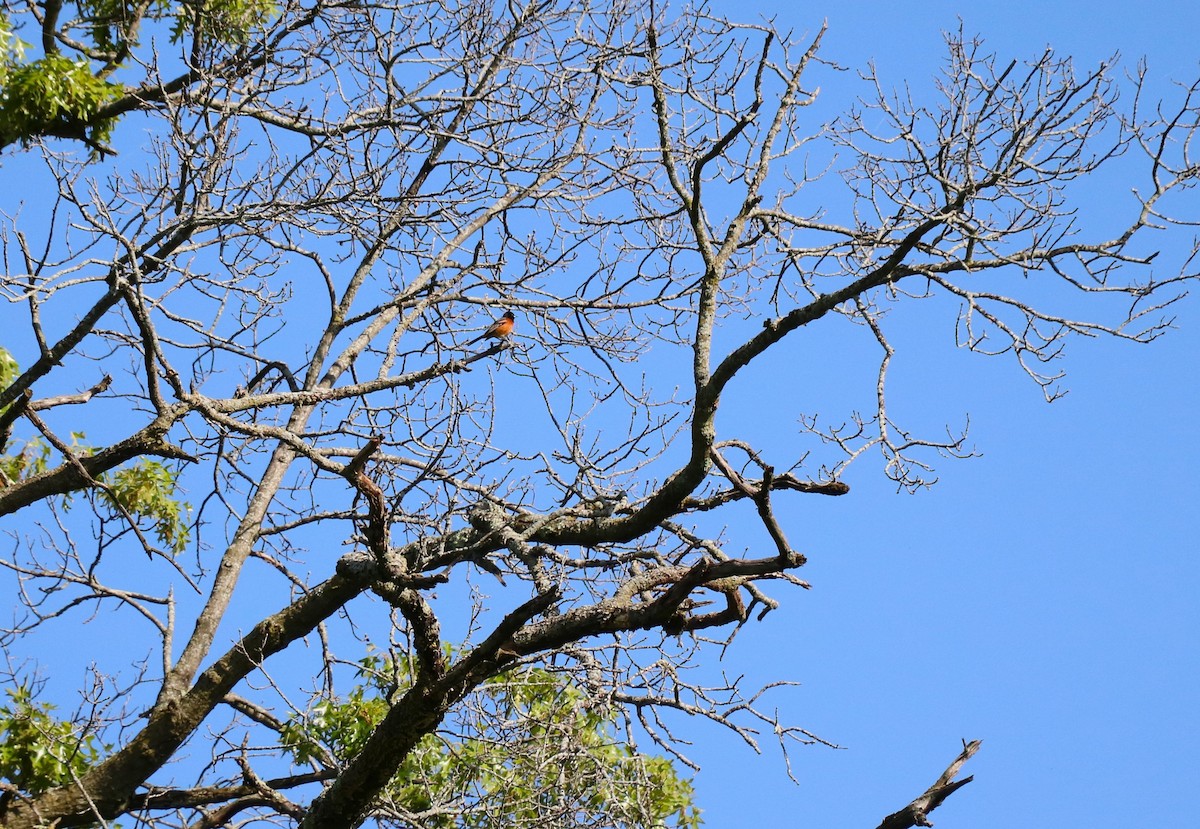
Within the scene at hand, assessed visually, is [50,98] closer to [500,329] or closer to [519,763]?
[500,329]

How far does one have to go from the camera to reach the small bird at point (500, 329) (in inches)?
334

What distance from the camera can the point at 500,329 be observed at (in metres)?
8.51

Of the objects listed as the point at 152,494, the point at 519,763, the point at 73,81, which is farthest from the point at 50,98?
the point at 519,763

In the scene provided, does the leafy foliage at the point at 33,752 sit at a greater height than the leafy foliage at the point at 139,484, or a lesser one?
lesser

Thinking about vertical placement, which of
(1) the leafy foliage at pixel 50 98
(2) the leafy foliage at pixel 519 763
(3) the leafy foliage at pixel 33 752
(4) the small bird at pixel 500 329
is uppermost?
(4) the small bird at pixel 500 329

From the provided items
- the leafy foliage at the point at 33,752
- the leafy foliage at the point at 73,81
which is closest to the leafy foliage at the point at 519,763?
the leafy foliage at the point at 33,752

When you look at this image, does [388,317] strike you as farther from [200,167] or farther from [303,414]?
[200,167]

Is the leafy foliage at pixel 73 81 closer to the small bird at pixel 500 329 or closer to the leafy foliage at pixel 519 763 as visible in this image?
the small bird at pixel 500 329

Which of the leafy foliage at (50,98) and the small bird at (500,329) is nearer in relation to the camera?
the leafy foliage at (50,98)

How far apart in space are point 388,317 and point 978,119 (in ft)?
17.4

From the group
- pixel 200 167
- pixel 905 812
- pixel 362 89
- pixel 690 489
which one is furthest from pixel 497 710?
pixel 362 89

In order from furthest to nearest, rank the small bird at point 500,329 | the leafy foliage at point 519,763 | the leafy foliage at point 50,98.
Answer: the small bird at point 500,329 < the leafy foliage at point 50,98 < the leafy foliage at point 519,763

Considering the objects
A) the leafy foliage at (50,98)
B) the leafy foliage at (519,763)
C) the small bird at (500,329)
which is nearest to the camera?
the leafy foliage at (519,763)

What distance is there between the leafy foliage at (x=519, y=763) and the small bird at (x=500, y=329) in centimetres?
242
